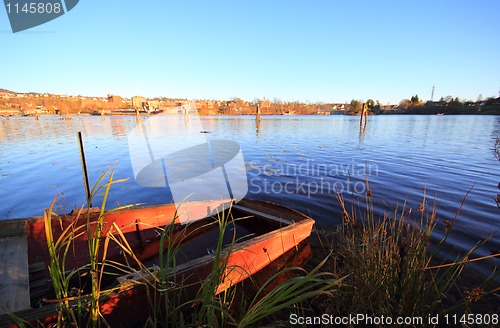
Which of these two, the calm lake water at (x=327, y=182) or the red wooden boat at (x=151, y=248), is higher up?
the red wooden boat at (x=151, y=248)

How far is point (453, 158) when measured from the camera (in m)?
13.8

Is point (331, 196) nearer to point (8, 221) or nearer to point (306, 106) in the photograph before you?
point (8, 221)

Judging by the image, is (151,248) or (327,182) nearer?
(151,248)

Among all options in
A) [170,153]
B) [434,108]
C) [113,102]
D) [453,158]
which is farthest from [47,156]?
[113,102]

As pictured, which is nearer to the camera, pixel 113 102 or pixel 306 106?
pixel 113 102

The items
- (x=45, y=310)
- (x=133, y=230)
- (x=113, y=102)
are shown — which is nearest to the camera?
(x=45, y=310)

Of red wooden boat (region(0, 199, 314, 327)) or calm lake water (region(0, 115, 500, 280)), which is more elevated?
red wooden boat (region(0, 199, 314, 327))

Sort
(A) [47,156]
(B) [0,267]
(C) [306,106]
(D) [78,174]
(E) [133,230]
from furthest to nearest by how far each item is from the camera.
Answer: (C) [306,106], (A) [47,156], (D) [78,174], (E) [133,230], (B) [0,267]

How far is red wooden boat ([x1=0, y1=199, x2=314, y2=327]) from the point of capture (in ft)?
7.99

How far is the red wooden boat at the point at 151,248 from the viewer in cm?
244

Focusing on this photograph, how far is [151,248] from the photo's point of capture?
473 centimetres

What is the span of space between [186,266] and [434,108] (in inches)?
5016

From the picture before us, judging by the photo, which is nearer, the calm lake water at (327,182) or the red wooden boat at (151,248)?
the red wooden boat at (151,248)

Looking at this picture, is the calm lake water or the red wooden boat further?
the calm lake water
